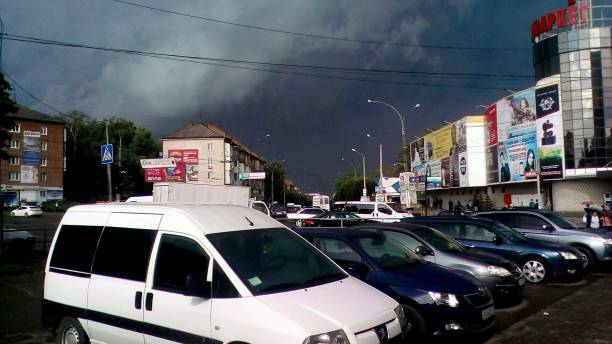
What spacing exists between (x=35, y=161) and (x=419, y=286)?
7374 centimetres

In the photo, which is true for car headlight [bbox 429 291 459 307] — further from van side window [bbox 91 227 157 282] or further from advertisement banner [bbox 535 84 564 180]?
advertisement banner [bbox 535 84 564 180]

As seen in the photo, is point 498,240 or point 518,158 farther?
point 518,158

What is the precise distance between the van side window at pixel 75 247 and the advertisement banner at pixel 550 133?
5300 centimetres

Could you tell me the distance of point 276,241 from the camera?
17.5 feet

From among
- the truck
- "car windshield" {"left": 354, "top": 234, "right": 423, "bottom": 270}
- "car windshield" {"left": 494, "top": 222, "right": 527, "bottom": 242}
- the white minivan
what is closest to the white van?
the truck

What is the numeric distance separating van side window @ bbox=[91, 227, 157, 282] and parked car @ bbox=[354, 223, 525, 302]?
4360 millimetres

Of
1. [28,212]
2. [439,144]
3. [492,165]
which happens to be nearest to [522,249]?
A: [28,212]

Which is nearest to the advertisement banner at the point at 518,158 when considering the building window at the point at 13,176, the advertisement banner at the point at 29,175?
the advertisement banner at the point at 29,175

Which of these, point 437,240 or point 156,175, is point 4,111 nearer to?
point 437,240

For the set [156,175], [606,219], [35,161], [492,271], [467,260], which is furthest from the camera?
[35,161]

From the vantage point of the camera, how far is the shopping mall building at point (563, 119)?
50594mm

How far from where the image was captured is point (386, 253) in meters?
7.46

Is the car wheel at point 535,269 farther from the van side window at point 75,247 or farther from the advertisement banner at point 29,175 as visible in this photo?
the advertisement banner at point 29,175

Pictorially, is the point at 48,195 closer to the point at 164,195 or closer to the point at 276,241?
the point at 164,195
